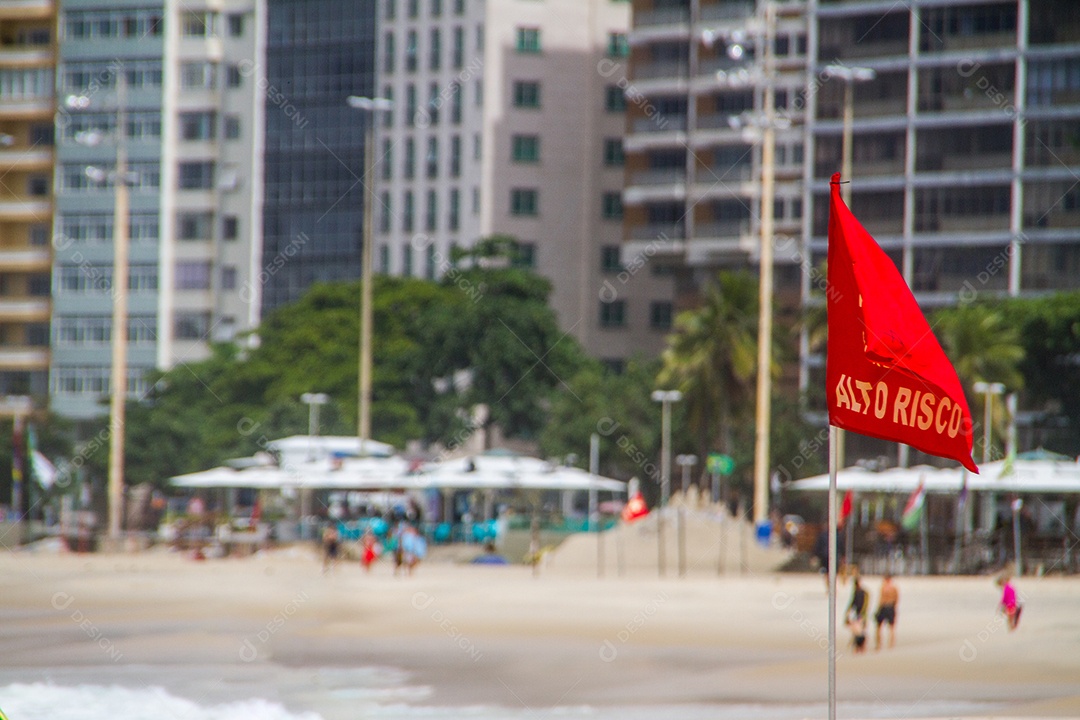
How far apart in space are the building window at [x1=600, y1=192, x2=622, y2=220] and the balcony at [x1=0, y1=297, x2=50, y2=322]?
108 feet

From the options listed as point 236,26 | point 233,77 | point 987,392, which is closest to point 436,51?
point 233,77

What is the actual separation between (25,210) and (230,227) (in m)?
11.8

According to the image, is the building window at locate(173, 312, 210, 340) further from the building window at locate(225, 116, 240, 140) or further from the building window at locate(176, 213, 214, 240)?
the building window at locate(225, 116, 240, 140)

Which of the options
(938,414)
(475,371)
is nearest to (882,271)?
(938,414)

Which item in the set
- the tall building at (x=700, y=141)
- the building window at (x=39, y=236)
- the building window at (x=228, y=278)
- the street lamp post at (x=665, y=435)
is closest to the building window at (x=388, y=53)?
the building window at (x=228, y=278)

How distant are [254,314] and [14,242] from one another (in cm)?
1491

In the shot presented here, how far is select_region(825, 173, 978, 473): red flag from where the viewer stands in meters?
10.9

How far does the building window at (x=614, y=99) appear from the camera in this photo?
339 ft

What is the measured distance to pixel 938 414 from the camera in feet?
35.9

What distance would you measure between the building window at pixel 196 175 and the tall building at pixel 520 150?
34.3 feet

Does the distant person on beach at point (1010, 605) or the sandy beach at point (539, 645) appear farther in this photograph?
the distant person on beach at point (1010, 605)

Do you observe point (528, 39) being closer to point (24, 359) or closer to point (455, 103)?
point (455, 103)

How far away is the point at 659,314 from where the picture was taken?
101 meters

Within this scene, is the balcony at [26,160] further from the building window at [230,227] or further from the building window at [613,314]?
the building window at [613,314]
